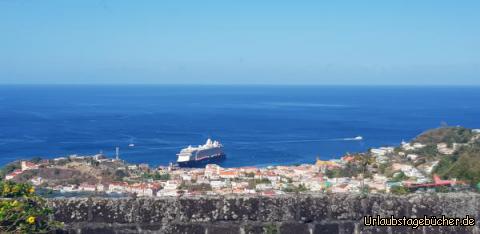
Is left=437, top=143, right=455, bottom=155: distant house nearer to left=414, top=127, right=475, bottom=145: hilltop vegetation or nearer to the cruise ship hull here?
left=414, top=127, right=475, bottom=145: hilltop vegetation

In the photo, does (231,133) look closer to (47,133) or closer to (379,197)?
(47,133)

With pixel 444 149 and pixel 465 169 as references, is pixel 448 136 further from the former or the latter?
pixel 465 169

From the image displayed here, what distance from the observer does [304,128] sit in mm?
81375

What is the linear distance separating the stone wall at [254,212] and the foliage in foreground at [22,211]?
0.42 feet

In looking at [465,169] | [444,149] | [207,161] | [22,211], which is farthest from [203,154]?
[22,211]

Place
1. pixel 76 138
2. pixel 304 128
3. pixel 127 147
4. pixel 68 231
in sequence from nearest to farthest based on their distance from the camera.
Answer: pixel 68 231 < pixel 127 147 < pixel 76 138 < pixel 304 128

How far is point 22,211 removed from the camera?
335 cm

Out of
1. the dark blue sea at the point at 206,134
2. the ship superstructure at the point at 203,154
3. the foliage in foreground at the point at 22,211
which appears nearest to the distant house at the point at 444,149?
the dark blue sea at the point at 206,134

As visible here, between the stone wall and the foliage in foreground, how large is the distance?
0.42 ft

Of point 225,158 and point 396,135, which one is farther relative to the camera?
point 396,135

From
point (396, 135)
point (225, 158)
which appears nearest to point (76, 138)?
point (225, 158)

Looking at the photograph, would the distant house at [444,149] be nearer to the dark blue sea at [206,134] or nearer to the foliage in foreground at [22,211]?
the dark blue sea at [206,134]

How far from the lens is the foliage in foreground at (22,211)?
3.28 meters

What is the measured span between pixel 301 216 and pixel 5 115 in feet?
327
